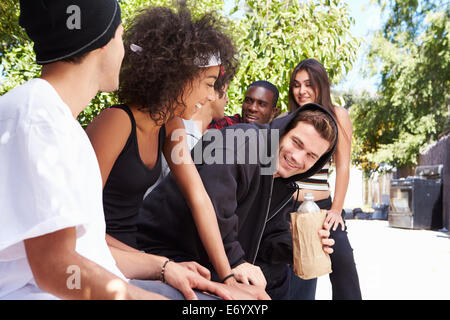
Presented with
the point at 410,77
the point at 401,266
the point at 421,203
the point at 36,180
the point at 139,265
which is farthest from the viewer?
the point at 410,77

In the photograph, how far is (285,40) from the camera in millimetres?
5816

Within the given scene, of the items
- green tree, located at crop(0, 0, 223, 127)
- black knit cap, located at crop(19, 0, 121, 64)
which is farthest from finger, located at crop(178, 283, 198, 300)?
green tree, located at crop(0, 0, 223, 127)

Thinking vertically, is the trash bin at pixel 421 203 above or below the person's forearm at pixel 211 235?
below

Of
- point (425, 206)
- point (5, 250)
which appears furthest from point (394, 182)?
point (5, 250)

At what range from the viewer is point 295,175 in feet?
9.11

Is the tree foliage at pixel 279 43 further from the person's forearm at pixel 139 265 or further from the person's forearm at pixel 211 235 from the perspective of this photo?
the person's forearm at pixel 139 265

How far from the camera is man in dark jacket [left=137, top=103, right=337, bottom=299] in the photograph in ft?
7.20

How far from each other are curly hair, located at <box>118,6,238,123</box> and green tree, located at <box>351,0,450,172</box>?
1670cm

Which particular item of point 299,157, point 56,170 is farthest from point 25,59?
point 56,170

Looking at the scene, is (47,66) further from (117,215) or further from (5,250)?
(117,215)

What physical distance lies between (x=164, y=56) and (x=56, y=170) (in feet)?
3.28

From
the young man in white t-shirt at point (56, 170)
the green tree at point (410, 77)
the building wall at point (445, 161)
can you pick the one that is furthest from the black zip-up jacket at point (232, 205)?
the green tree at point (410, 77)

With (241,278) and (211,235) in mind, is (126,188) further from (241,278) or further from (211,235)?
(241,278)

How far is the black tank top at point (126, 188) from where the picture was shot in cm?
182
